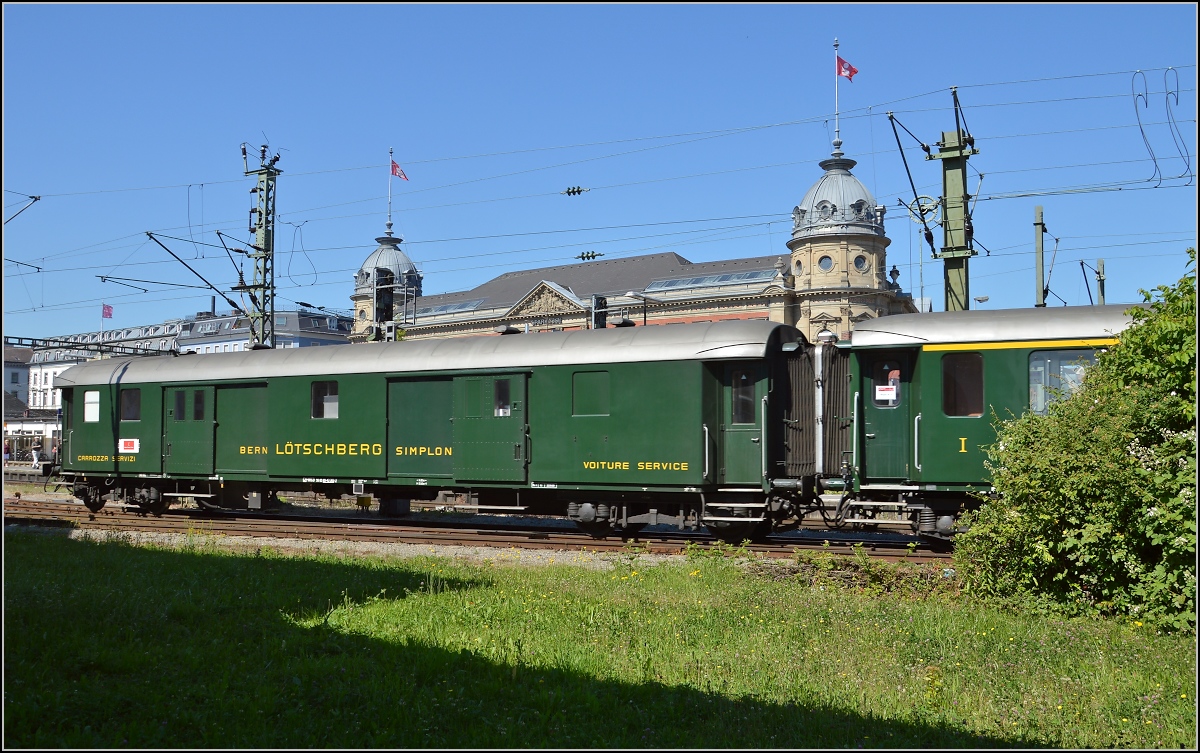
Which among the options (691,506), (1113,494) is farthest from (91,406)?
(1113,494)

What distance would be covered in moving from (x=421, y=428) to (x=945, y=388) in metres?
9.66

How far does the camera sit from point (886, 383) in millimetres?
15031

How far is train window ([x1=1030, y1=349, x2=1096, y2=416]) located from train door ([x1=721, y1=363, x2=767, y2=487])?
4.01m

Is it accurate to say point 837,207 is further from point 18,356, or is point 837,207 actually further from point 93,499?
point 18,356

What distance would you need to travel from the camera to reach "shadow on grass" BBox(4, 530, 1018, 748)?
6387mm

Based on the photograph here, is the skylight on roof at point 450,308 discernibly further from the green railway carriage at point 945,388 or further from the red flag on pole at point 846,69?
the green railway carriage at point 945,388

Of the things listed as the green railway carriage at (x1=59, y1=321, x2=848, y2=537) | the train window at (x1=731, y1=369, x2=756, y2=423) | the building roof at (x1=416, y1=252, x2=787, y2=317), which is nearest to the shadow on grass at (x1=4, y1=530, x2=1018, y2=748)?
the green railway carriage at (x1=59, y1=321, x2=848, y2=537)

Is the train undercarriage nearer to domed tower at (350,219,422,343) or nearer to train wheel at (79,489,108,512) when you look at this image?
train wheel at (79,489,108,512)

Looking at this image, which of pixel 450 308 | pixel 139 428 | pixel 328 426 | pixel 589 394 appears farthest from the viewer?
pixel 450 308

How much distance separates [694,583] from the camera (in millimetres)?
12016

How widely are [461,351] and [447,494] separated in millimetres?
2940

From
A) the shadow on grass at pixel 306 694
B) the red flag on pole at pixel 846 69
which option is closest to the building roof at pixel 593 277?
the red flag on pole at pixel 846 69

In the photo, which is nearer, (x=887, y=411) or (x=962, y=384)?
(x=962, y=384)

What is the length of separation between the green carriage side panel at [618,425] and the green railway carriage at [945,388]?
2.69 metres
